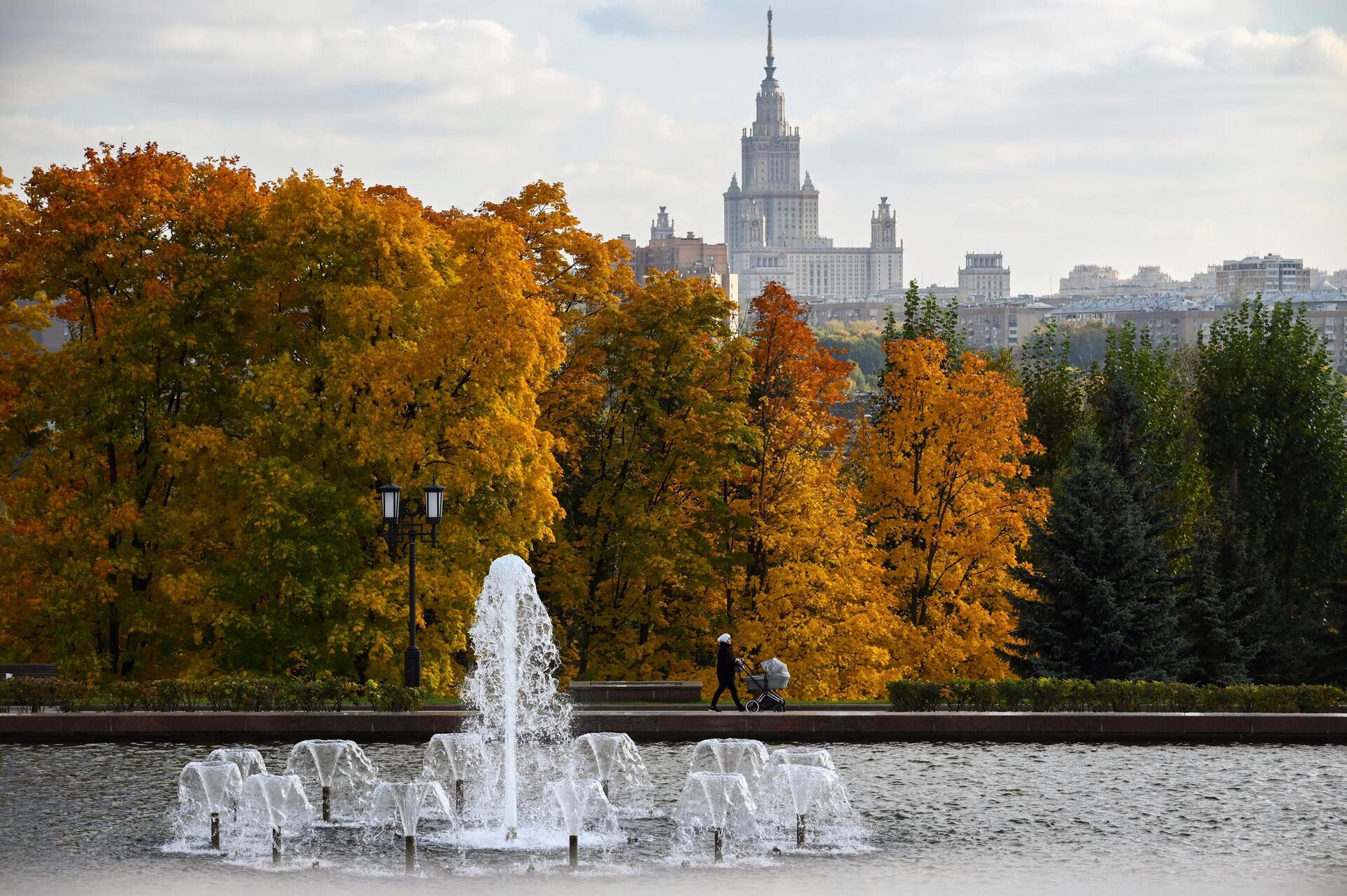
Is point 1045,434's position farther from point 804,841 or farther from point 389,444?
point 804,841

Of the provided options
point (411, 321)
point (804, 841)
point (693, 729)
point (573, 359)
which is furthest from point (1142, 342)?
point (804, 841)

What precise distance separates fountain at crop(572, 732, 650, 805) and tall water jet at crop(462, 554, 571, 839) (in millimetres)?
818

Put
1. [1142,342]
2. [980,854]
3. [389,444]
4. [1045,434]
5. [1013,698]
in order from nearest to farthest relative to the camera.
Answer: [980,854] → [1013,698] → [389,444] → [1045,434] → [1142,342]

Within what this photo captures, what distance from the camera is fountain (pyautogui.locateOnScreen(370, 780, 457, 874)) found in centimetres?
1823

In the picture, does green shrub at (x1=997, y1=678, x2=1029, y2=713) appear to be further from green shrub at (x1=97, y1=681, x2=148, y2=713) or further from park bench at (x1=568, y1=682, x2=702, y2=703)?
green shrub at (x1=97, y1=681, x2=148, y2=713)

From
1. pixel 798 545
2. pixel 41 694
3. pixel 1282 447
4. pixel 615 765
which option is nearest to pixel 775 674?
pixel 615 765

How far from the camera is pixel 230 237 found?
35688mm

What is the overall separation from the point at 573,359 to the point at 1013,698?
17.7 meters

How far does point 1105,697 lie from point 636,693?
7.93m

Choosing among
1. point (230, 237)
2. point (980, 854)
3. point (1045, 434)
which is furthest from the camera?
point (1045, 434)

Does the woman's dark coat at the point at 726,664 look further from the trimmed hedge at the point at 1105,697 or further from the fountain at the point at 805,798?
the fountain at the point at 805,798

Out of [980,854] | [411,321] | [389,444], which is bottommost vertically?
[980,854]

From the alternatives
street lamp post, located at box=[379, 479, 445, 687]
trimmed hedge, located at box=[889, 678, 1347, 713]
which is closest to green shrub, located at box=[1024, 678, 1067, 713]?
trimmed hedge, located at box=[889, 678, 1347, 713]

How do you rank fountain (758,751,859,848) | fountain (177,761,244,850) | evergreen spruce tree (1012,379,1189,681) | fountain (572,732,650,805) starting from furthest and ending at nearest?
evergreen spruce tree (1012,379,1189,681) < fountain (572,732,650,805) < fountain (758,751,859,848) < fountain (177,761,244,850)
